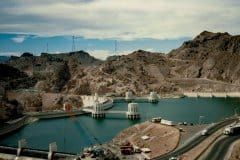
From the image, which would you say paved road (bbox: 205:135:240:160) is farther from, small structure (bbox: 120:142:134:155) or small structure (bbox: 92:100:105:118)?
small structure (bbox: 92:100:105:118)

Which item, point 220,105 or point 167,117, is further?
point 220,105

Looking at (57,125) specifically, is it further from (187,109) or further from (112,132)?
(187,109)

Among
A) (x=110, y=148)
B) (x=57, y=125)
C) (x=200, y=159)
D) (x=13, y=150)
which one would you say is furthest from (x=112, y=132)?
(x=200, y=159)

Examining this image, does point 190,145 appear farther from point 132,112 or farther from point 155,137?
point 132,112

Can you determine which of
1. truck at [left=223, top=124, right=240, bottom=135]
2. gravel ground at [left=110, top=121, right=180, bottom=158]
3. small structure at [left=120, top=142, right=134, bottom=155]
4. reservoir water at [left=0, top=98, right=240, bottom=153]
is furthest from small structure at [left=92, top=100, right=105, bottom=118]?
truck at [left=223, top=124, right=240, bottom=135]

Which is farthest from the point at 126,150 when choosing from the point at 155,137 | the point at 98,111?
the point at 98,111
